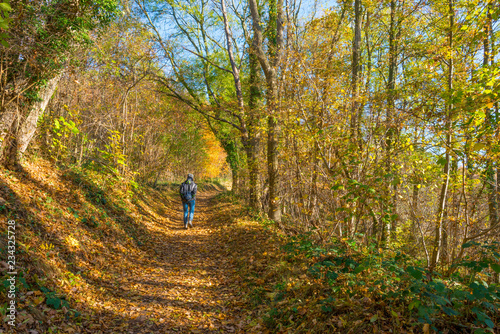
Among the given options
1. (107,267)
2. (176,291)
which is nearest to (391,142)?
(176,291)

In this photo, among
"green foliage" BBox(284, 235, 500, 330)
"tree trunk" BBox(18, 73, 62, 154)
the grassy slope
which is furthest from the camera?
"tree trunk" BBox(18, 73, 62, 154)

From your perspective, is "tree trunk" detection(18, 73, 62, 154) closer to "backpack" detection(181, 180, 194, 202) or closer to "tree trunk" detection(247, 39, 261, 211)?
"backpack" detection(181, 180, 194, 202)

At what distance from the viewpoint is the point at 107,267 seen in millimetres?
5434

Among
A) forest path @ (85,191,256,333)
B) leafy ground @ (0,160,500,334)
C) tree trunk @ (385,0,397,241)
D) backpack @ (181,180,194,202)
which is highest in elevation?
tree trunk @ (385,0,397,241)

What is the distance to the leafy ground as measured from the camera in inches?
115

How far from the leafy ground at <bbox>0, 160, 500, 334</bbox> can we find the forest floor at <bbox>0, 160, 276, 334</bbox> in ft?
0.07

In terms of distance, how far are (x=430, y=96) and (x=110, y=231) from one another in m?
8.27

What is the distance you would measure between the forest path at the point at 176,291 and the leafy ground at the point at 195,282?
0.02 metres

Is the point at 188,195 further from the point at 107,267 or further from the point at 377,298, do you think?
the point at 377,298

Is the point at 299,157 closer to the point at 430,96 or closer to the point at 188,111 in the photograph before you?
the point at 430,96

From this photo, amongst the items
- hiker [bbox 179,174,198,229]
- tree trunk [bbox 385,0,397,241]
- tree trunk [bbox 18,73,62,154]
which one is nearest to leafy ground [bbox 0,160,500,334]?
tree trunk [bbox 18,73,62,154]

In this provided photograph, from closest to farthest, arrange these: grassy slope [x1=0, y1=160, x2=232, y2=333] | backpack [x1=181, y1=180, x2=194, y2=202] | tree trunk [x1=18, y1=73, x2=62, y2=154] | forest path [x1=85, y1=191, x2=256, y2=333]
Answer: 1. grassy slope [x1=0, y1=160, x2=232, y2=333]
2. forest path [x1=85, y1=191, x2=256, y2=333]
3. tree trunk [x1=18, y1=73, x2=62, y2=154]
4. backpack [x1=181, y1=180, x2=194, y2=202]

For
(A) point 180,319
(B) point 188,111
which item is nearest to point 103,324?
(A) point 180,319

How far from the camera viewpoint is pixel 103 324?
12.1 ft
